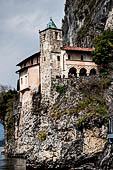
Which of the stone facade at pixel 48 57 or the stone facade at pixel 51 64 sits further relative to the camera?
the stone facade at pixel 51 64

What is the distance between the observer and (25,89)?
60125 millimetres

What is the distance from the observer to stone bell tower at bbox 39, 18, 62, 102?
53.6 meters

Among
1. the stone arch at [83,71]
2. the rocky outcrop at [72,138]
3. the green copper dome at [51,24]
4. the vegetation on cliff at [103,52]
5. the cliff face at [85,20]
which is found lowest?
the rocky outcrop at [72,138]

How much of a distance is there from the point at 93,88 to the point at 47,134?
9585 millimetres

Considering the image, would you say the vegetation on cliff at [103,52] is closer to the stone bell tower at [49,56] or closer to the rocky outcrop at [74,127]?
the rocky outcrop at [74,127]

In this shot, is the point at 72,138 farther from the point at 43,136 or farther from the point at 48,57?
the point at 48,57

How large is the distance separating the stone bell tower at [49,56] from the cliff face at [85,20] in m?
16.1

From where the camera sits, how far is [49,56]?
179 ft

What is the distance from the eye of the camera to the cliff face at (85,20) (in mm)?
71812

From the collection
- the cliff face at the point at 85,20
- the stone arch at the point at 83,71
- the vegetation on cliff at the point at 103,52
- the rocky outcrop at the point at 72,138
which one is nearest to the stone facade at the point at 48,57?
the rocky outcrop at the point at 72,138

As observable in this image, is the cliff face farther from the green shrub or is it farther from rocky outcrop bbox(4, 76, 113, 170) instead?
the green shrub

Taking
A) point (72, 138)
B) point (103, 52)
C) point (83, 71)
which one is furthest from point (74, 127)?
point (103, 52)

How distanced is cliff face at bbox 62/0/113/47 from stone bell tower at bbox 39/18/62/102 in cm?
1607

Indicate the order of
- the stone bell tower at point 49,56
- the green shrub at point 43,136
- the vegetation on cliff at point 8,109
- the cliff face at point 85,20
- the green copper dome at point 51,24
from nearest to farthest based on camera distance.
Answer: the green shrub at point 43,136 → the stone bell tower at point 49,56 → the green copper dome at point 51,24 → the cliff face at point 85,20 → the vegetation on cliff at point 8,109
